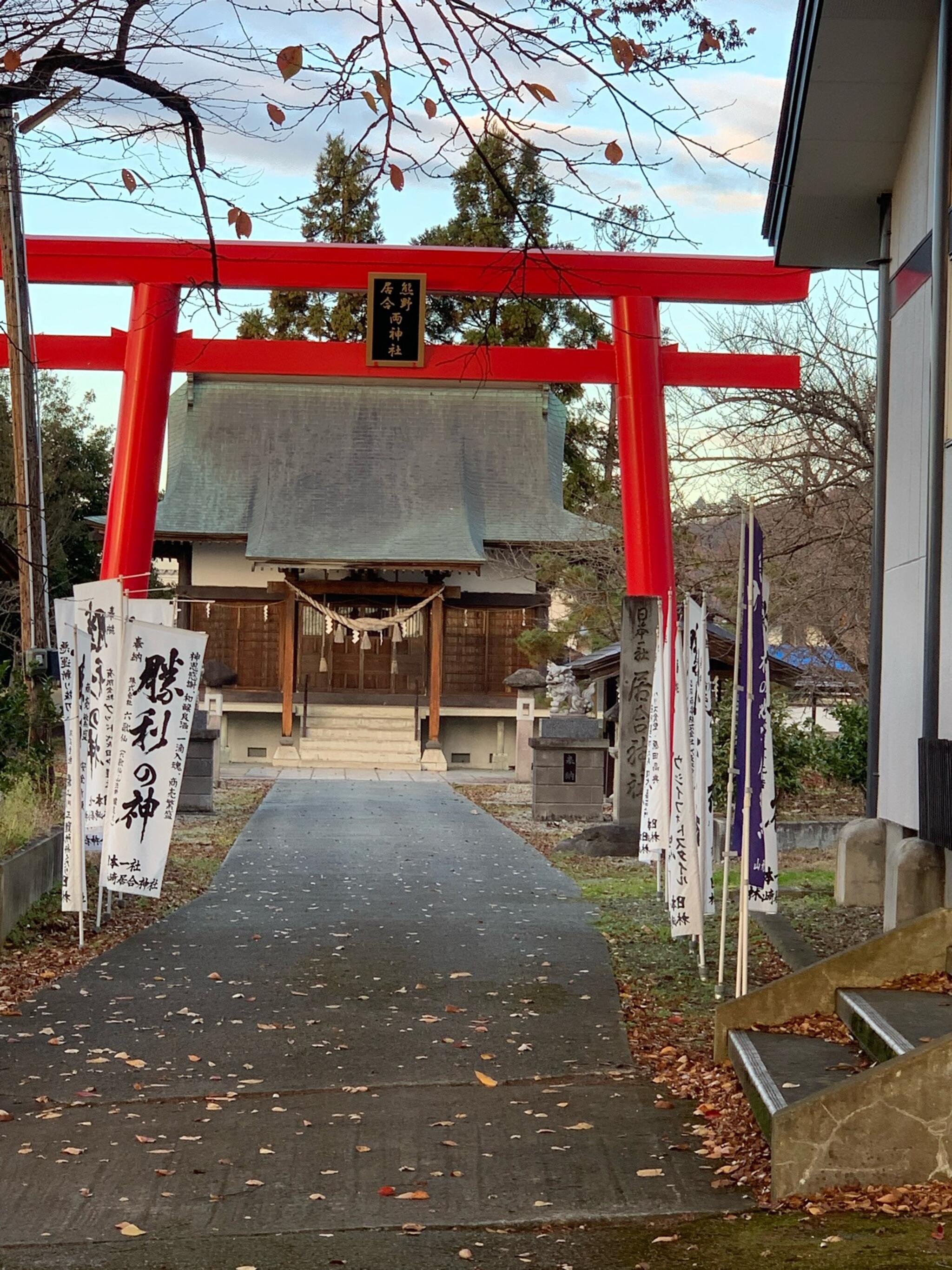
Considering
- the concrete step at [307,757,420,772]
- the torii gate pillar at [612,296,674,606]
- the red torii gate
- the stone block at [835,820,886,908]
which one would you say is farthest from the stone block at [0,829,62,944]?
the concrete step at [307,757,420,772]

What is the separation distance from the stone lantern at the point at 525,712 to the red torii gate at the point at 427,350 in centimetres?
861

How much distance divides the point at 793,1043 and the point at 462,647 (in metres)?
22.1

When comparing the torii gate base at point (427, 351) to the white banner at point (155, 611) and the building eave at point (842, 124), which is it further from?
the building eave at point (842, 124)

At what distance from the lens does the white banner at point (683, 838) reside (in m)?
7.41

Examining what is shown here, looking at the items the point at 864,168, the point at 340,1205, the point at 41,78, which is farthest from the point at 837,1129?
the point at 864,168

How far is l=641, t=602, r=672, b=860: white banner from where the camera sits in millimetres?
9000

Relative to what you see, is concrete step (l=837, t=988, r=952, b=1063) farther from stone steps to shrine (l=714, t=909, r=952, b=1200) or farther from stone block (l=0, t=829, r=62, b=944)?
stone block (l=0, t=829, r=62, b=944)

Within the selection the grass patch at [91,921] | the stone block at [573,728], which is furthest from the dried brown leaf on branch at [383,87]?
the stone block at [573,728]

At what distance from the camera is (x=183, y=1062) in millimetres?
5809

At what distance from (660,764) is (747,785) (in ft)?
11.6

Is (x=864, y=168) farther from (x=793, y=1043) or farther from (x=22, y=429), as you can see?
(x=22, y=429)

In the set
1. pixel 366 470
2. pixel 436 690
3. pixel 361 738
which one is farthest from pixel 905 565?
pixel 366 470

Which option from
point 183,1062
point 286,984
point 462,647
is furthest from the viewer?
point 462,647

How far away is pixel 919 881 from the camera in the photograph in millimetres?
6727
